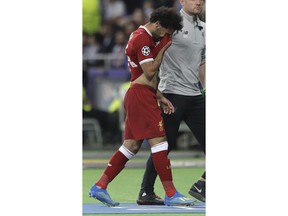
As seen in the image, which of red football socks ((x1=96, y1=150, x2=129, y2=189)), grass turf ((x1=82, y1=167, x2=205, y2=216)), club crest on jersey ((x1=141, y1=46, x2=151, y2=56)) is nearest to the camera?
club crest on jersey ((x1=141, y1=46, x2=151, y2=56))

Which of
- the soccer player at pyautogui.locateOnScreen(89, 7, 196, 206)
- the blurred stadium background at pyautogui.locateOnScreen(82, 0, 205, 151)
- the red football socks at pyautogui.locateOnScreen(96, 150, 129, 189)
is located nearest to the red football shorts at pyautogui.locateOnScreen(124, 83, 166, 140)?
the soccer player at pyautogui.locateOnScreen(89, 7, 196, 206)

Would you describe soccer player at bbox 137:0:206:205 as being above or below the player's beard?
below

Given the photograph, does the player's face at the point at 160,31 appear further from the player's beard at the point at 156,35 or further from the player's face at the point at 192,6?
the player's face at the point at 192,6

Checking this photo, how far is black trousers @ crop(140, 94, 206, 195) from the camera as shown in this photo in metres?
10.3

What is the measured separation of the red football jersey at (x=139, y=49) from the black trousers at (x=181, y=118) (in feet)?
2.22

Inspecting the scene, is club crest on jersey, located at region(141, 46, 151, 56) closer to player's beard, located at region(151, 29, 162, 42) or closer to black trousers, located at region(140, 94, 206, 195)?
player's beard, located at region(151, 29, 162, 42)

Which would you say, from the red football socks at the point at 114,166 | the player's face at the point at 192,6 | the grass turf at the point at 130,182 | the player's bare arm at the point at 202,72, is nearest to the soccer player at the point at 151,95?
the red football socks at the point at 114,166

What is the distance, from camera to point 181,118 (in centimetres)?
1044

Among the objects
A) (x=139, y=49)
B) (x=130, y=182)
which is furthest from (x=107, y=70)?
(x=139, y=49)

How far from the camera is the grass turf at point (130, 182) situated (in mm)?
11453

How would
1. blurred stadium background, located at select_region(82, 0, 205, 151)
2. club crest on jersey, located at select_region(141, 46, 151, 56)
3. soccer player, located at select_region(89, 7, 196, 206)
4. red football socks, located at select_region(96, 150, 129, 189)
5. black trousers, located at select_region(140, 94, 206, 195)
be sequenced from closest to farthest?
club crest on jersey, located at select_region(141, 46, 151, 56)
soccer player, located at select_region(89, 7, 196, 206)
red football socks, located at select_region(96, 150, 129, 189)
black trousers, located at select_region(140, 94, 206, 195)
blurred stadium background, located at select_region(82, 0, 205, 151)
